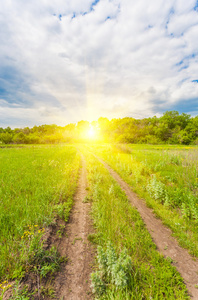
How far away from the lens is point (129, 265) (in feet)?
10.6

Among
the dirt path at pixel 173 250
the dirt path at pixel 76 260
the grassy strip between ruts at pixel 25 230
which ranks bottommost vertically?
the dirt path at pixel 173 250

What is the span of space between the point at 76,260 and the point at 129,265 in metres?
1.63

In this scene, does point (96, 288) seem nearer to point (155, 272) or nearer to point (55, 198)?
point (155, 272)

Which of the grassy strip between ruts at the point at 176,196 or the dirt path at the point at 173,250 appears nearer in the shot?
the dirt path at the point at 173,250

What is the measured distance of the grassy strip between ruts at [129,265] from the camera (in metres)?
2.98

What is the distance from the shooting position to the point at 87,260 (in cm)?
381

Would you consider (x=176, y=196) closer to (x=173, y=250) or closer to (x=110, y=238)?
(x=173, y=250)

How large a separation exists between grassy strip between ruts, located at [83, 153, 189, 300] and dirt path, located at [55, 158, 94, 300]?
357 mm

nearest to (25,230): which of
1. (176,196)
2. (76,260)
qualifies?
(76,260)

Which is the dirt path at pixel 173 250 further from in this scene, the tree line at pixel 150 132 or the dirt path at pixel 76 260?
the tree line at pixel 150 132

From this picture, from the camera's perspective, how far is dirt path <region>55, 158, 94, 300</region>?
3.03 meters

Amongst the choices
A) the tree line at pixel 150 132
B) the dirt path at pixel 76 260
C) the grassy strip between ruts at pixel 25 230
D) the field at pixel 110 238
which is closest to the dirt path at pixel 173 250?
the field at pixel 110 238

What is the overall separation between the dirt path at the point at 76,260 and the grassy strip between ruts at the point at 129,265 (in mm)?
357

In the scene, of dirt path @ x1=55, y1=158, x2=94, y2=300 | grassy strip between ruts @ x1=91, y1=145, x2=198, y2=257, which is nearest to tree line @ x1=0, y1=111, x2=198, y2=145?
grassy strip between ruts @ x1=91, y1=145, x2=198, y2=257
